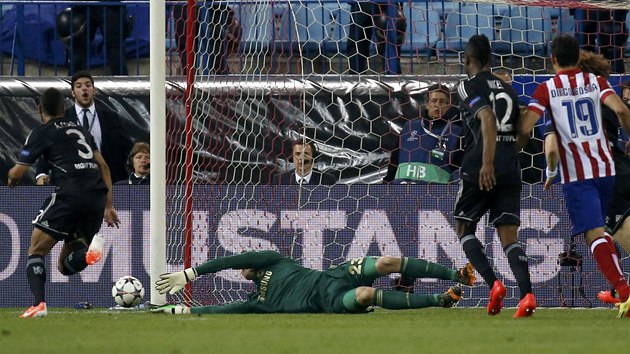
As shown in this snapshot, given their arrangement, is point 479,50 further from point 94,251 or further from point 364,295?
point 94,251

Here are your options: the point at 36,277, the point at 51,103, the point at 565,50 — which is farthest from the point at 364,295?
the point at 51,103

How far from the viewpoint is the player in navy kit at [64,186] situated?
1062 cm

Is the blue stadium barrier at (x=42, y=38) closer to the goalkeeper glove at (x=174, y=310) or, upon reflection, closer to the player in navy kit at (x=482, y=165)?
the goalkeeper glove at (x=174, y=310)

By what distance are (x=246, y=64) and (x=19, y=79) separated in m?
2.63

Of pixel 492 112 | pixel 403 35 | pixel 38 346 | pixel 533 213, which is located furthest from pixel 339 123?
pixel 38 346

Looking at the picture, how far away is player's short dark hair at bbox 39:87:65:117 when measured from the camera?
10633 millimetres

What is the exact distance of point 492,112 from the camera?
30.9 feet

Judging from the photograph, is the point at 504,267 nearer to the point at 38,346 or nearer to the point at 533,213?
the point at 533,213

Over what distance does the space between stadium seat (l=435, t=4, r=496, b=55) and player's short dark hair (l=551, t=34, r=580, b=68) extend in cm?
442

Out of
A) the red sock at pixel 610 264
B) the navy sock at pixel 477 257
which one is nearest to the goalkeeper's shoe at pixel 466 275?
the navy sock at pixel 477 257

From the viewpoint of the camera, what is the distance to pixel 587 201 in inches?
357

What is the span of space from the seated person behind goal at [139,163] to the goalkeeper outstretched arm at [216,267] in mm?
3030

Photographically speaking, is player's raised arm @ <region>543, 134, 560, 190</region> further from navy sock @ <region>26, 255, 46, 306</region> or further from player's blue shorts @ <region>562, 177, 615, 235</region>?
navy sock @ <region>26, 255, 46, 306</region>

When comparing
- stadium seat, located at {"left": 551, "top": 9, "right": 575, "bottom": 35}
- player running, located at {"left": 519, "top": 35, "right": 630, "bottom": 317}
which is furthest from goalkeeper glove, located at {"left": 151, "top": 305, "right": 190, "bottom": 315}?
stadium seat, located at {"left": 551, "top": 9, "right": 575, "bottom": 35}
